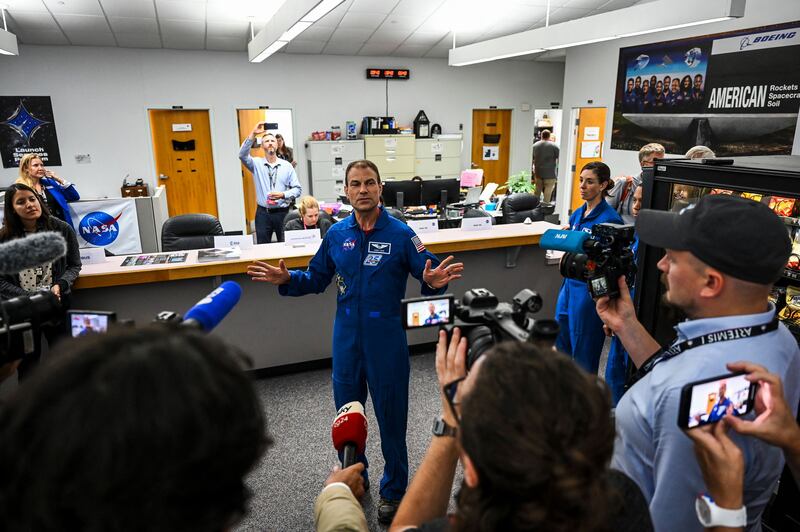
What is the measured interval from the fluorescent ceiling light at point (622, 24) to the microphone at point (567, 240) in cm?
262

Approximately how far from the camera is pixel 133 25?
6645 mm

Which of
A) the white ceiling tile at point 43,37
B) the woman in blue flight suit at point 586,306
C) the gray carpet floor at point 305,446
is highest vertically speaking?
the white ceiling tile at point 43,37

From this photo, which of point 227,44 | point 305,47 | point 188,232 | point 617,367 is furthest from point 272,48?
point 617,367

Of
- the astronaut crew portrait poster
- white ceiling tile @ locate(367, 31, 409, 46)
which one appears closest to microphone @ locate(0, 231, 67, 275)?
the astronaut crew portrait poster

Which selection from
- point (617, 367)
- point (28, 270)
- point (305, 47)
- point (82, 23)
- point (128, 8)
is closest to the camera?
point (28, 270)

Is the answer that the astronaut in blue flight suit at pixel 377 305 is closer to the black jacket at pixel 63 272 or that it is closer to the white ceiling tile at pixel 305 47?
the black jacket at pixel 63 272

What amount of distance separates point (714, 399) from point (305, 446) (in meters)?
2.35

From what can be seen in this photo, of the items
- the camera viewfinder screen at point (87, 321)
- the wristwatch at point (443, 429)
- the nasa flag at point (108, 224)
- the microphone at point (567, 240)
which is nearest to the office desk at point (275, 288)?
the microphone at point (567, 240)

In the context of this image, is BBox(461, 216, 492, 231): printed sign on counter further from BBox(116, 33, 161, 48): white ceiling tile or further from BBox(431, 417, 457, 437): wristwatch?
BBox(116, 33, 161, 48): white ceiling tile

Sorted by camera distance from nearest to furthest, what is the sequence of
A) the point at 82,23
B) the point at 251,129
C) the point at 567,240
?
the point at 567,240 < the point at 82,23 < the point at 251,129

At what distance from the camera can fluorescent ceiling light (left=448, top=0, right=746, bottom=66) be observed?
3.55m

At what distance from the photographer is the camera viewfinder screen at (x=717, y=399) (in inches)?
35.7

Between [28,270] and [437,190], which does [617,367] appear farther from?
[28,270]

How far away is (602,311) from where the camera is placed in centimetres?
166
